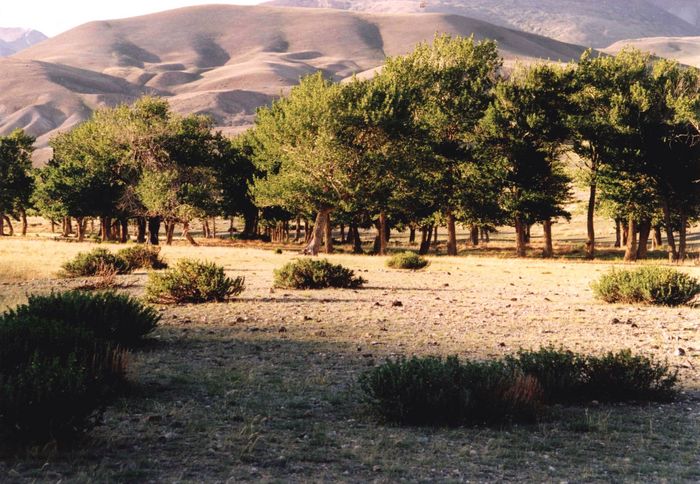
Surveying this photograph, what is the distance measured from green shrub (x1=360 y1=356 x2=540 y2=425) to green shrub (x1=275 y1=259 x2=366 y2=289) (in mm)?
14065

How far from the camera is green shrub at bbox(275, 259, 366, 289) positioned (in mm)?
21641

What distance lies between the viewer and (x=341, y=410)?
792 centimetres

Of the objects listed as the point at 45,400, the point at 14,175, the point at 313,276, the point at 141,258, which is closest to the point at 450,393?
the point at 45,400

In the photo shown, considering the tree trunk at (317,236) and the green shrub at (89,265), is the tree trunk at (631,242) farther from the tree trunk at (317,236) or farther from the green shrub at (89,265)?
the green shrub at (89,265)

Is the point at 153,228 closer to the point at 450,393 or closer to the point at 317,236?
the point at 317,236

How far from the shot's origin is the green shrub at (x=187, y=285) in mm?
17359

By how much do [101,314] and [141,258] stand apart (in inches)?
780

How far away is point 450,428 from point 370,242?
75.9 meters

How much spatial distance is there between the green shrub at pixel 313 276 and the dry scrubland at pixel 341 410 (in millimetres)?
3568

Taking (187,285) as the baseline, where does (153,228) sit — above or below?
above

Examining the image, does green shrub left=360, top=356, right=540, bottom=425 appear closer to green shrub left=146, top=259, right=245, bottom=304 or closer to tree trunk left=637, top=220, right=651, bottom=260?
green shrub left=146, top=259, right=245, bottom=304

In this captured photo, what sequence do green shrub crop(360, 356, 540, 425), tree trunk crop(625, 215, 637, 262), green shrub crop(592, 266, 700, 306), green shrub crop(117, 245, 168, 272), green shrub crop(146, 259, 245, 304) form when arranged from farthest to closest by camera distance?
tree trunk crop(625, 215, 637, 262) → green shrub crop(117, 245, 168, 272) → green shrub crop(592, 266, 700, 306) → green shrub crop(146, 259, 245, 304) → green shrub crop(360, 356, 540, 425)

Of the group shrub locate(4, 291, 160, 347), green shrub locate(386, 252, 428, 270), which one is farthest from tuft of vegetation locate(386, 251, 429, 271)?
shrub locate(4, 291, 160, 347)

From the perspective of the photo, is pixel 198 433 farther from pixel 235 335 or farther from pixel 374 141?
pixel 374 141
